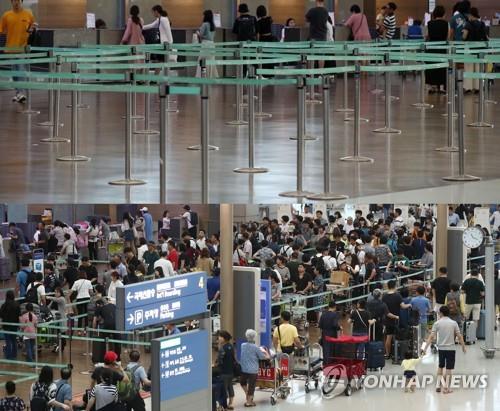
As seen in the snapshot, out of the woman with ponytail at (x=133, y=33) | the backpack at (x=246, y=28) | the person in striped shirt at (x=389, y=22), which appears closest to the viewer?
the woman with ponytail at (x=133, y=33)

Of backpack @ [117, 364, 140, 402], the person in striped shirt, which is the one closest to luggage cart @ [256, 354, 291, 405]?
backpack @ [117, 364, 140, 402]

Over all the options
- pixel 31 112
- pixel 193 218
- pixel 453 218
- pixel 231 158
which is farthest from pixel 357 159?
pixel 453 218

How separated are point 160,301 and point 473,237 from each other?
27.0 ft

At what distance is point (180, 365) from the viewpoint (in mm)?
15469

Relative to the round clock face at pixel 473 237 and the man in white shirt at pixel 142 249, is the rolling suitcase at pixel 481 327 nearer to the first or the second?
the round clock face at pixel 473 237

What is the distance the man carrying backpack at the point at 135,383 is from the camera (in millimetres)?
15062

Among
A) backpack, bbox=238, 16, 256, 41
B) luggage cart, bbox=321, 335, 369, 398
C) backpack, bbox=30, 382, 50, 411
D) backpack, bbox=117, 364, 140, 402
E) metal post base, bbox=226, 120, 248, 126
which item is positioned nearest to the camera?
backpack, bbox=30, 382, 50, 411

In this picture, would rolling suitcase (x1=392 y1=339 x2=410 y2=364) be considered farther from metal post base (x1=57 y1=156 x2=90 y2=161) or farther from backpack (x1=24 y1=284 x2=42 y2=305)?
metal post base (x1=57 y1=156 x2=90 y2=161)

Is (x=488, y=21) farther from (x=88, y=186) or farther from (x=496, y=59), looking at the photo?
(x=88, y=186)

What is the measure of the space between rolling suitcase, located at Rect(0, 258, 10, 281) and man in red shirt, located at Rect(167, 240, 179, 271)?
497cm

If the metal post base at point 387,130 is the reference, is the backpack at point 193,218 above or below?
below

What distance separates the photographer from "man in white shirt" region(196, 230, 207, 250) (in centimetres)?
2236

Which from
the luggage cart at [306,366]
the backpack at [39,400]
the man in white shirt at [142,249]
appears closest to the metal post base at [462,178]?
the backpack at [39,400]

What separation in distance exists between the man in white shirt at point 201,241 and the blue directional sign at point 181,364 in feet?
20.9
